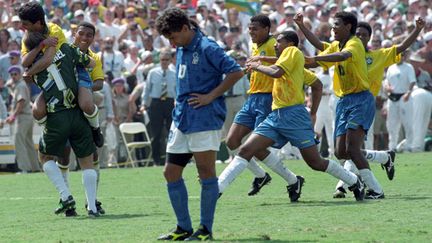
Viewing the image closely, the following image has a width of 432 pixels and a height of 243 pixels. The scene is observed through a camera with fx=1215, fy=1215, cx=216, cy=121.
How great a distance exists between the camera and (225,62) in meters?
11.2

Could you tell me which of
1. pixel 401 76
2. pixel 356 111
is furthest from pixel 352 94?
pixel 401 76

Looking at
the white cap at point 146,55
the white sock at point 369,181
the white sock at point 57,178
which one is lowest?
the white cap at point 146,55

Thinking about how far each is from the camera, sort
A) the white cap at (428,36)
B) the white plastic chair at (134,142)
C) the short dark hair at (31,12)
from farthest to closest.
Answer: the white cap at (428,36), the white plastic chair at (134,142), the short dark hair at (31,12)

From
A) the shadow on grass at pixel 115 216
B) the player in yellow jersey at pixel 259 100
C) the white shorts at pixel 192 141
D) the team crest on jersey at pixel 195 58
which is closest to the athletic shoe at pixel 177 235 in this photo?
the white shorts at pixel 192 141

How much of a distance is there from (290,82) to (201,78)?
348 centimetres

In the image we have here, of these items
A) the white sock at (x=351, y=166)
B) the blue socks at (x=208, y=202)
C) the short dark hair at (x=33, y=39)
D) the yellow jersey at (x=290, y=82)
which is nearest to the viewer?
the blue socks at (x=208, y=202)

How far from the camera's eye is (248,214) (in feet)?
45.2

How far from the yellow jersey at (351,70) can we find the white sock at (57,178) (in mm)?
3570

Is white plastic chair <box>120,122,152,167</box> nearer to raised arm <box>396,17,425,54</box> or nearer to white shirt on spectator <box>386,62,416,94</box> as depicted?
white shirt on spectator <box>386,62,416,94</box>

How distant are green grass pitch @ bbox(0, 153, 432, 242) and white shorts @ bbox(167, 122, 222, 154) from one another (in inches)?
33.6

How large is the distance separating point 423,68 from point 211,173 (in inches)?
682

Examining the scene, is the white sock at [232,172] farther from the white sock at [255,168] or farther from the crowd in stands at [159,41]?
the crowd in stands at [159,41]

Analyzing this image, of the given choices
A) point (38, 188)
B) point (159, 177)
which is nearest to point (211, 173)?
point (38, 188)

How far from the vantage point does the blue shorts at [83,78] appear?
46.3 ft
